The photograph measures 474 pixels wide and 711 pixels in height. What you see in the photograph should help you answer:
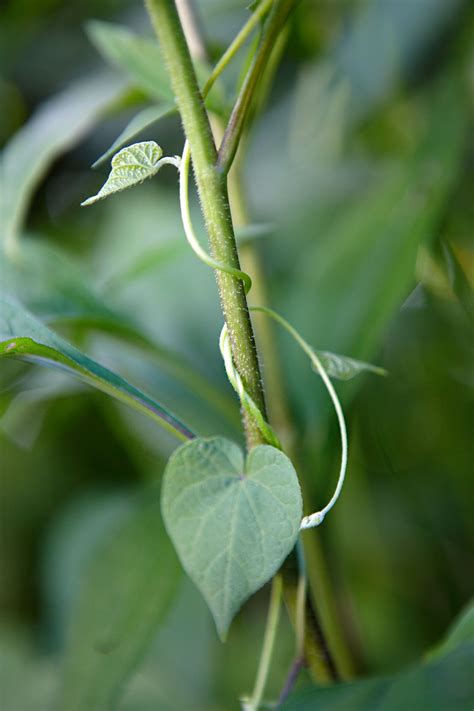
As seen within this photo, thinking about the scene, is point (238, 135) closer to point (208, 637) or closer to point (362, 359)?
point (362, 359)

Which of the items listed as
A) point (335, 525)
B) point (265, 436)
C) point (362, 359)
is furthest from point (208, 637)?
point (265, 436)

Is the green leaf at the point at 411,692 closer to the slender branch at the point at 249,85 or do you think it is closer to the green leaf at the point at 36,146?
the slender branch at the point at 249,85

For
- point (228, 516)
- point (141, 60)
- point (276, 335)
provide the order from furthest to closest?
point (276, 335) < point (141, 60) < point (228, 516)

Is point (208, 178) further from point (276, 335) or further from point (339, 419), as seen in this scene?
point (276, 335)

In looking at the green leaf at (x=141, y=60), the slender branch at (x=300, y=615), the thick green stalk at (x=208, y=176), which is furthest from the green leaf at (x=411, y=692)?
the green leaf at (x=141, y=60)

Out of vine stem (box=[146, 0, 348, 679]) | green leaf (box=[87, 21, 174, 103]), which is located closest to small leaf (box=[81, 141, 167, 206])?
vine stem (box=[146, 0, 348, 679])

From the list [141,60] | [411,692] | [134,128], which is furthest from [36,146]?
[411,692]

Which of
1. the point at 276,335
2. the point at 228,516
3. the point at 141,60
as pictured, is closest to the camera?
the point at 228,516
